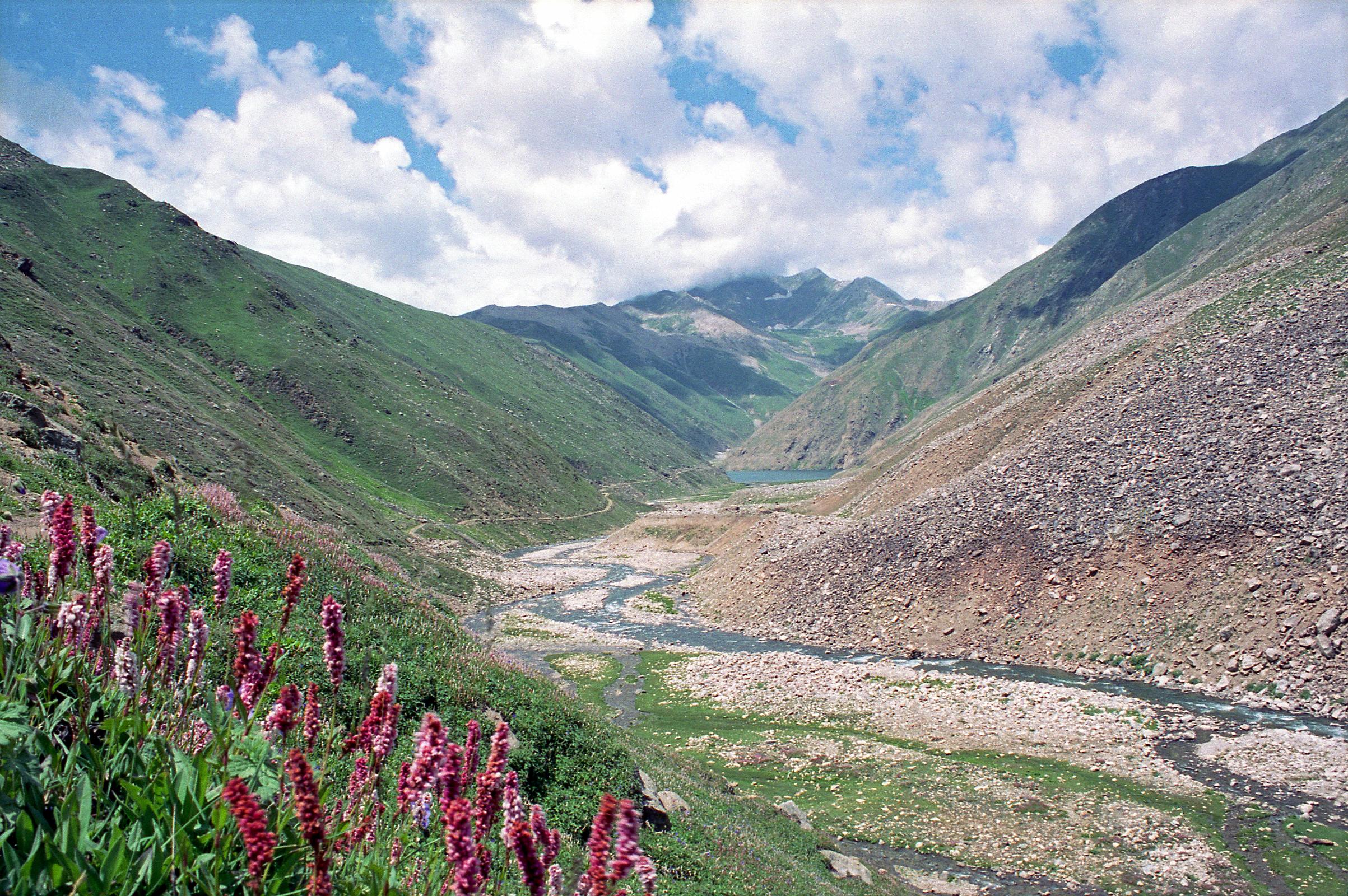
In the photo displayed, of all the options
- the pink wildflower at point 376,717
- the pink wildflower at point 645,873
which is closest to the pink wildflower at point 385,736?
the pink wildflower at point 376,717

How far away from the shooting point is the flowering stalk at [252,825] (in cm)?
271

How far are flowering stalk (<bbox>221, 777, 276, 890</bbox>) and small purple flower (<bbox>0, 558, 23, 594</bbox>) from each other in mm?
2867

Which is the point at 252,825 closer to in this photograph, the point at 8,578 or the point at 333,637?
the point at 333,637

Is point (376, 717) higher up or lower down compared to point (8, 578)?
lower down

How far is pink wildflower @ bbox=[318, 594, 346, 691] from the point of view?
402 centimetres

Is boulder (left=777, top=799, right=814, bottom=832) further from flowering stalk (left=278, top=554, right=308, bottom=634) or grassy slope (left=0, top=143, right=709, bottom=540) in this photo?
grassy slope (left=0, top=143, right=709, bottom=540)

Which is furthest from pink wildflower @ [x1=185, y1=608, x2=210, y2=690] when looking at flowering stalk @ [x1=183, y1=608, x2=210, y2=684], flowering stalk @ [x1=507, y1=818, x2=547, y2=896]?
flowering stalk @ [x1=507, y1=818, x2=547, y2=896]

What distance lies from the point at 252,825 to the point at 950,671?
1682 inches

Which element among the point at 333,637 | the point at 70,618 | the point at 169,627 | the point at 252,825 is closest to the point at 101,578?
the point at 70,618

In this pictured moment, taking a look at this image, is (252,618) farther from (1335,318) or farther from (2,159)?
(2,159)

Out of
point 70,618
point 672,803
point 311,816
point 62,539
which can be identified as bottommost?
point 672,803

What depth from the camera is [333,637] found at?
4.30m

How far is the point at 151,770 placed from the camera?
434 centimetres

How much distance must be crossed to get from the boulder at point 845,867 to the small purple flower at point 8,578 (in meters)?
17.5
